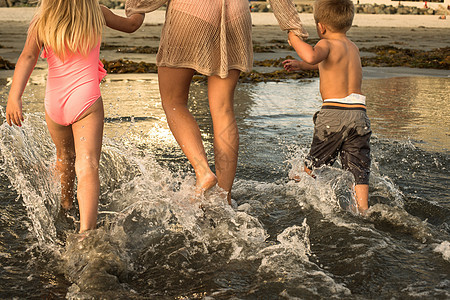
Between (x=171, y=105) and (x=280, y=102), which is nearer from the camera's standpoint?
(x=171, y=105)

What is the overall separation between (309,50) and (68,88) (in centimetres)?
156

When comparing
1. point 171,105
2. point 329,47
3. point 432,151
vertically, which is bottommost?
point 432,151

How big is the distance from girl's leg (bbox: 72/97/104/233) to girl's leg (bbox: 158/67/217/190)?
1.66 ft

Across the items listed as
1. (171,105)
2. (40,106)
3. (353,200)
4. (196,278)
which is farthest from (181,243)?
(40,106)

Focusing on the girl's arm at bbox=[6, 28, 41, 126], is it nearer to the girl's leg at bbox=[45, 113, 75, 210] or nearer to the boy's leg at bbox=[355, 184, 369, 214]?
the girl's leg at bbox=[45, 113, 75, 210]

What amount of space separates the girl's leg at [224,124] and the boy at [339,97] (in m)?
0.57

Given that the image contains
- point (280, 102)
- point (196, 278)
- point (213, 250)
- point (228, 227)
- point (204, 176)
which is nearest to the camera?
point (196, 278)

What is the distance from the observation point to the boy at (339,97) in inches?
148

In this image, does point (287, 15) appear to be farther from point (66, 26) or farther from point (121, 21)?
point (66, 26)

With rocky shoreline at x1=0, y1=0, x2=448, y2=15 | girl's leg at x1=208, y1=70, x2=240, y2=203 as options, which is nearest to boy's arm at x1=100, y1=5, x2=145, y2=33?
girl's leg at x1=208, y1=70, x2=240, y2=203

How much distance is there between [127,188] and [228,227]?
106 cm

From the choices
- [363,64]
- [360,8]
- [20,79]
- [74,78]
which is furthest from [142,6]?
[360,8]

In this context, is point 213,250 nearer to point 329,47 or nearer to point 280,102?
point 329,47

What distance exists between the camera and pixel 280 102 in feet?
25.3
